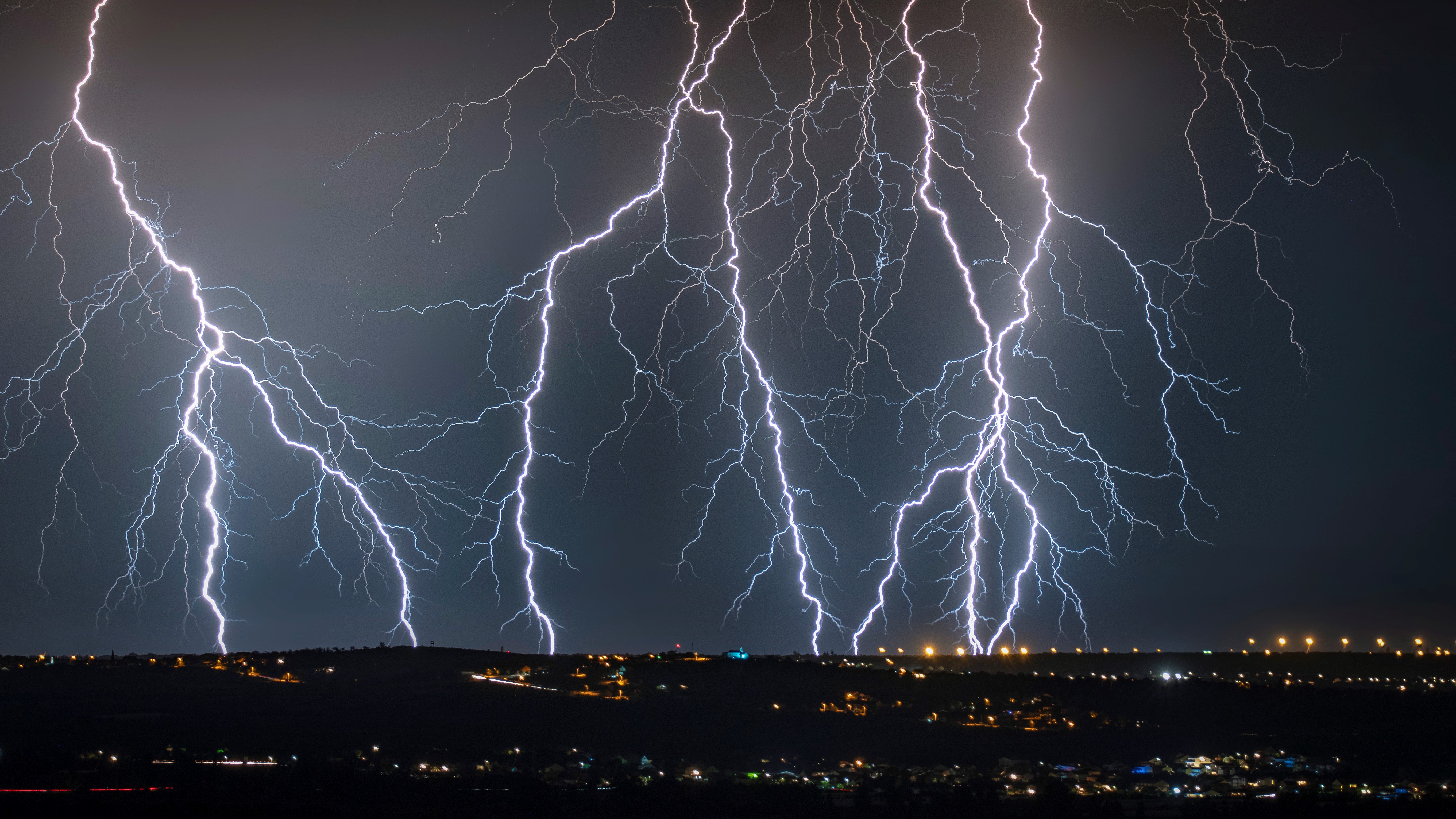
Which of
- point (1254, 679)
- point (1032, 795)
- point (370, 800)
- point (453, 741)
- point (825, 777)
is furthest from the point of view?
point (1254, 679)

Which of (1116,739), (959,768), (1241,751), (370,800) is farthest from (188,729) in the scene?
(1241,751)

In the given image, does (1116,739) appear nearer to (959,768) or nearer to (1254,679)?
(959,768)

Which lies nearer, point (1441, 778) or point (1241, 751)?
point (1441, 778)

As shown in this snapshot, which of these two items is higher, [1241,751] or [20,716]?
[20,716]

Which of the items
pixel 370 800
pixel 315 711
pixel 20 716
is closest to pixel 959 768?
pixel 370 800

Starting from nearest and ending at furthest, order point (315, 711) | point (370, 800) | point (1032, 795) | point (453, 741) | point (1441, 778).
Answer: point (370, 800) → point (1032, 795) → point (1441, 778) → point (453, 741) → point (315, 711)

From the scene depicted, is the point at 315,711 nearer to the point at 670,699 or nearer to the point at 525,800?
the point at 670,699
